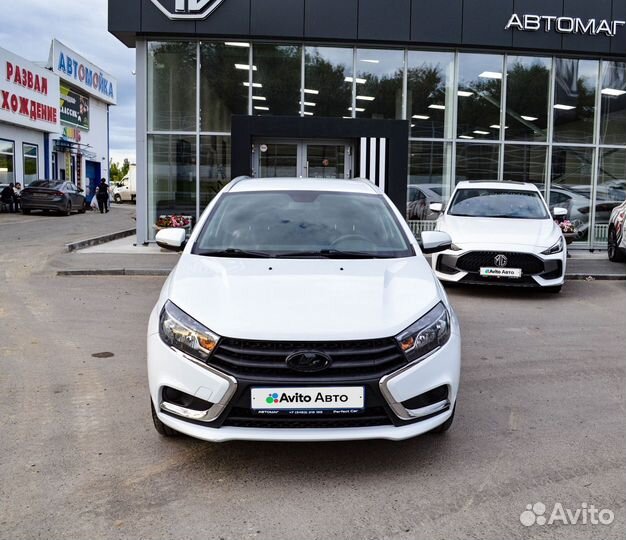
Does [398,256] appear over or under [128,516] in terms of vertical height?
over

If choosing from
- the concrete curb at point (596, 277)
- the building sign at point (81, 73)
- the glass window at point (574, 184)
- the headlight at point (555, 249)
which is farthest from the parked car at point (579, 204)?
the building sign at point (81, 73)

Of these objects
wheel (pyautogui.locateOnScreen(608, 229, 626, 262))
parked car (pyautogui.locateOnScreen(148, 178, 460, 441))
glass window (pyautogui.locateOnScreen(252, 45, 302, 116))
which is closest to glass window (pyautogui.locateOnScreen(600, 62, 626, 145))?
wheel (pyautogui.locateOnScreen(608, 229, 626, 262))

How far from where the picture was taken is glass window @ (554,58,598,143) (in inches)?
634

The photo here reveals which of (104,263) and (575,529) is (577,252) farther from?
(575,529)

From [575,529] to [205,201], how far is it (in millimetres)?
13242

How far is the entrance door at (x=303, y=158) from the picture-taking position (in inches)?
606

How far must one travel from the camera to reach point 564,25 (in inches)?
601

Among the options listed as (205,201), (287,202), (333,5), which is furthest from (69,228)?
(287,202)

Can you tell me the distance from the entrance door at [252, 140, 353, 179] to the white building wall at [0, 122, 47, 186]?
19.7m

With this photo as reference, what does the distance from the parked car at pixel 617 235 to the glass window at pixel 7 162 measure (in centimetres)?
2625

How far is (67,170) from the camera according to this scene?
1563 inches

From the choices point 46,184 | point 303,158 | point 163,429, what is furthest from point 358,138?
point 46,184

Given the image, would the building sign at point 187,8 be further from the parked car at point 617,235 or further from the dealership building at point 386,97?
the parked car at point 617,235

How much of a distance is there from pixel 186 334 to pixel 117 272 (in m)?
8.30
